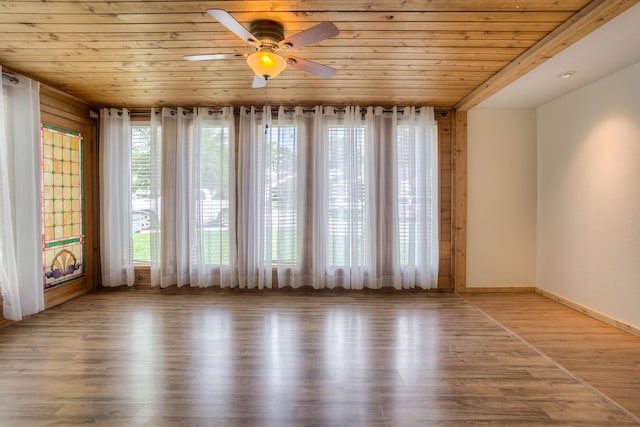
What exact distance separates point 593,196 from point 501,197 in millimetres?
1006

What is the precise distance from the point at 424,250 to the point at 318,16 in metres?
3.03

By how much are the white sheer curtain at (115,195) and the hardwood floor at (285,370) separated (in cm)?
88

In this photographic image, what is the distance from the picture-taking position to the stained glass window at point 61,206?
3686mm

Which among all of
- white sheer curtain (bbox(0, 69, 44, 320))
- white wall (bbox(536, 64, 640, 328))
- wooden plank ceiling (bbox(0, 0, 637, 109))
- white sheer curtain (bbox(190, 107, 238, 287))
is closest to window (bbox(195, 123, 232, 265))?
white sheer curtain (bbox(190, 107, 238, 287))

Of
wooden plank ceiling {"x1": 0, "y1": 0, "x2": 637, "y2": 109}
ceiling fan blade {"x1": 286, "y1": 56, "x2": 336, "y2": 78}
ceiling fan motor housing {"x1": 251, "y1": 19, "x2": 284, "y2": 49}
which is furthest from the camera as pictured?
ceiling fan blade {"x1": 286, "y1": 56, "x2": 336, "y2": 78}

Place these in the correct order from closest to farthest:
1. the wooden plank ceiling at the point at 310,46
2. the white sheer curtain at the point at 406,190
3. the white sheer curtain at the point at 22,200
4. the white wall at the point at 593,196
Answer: the wooden plank ceiling at the point at 310,46, the white wall at the point at 593,196, the white sheer curtain at the point at 22,200, the white sheer curtain at the point at 406,190

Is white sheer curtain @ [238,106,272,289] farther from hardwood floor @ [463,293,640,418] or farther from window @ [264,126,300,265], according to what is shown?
hardwood floor @ [463,293,640,418]

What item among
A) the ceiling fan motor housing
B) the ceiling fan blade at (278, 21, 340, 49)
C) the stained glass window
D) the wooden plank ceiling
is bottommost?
the stained glass window

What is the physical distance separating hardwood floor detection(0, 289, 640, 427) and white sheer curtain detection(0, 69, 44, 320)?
30 centimetres

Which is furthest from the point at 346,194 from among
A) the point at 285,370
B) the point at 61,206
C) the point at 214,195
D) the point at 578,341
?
the point at 61,206

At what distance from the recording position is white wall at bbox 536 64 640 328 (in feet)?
9.74

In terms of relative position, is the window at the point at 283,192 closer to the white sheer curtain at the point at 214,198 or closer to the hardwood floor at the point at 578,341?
the white sheer curtain at the point at 214,198

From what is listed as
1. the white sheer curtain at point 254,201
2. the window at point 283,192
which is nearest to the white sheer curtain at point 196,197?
the white sheer curtain at point 254,201

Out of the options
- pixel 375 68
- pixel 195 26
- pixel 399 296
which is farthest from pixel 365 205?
pixel 195 26
